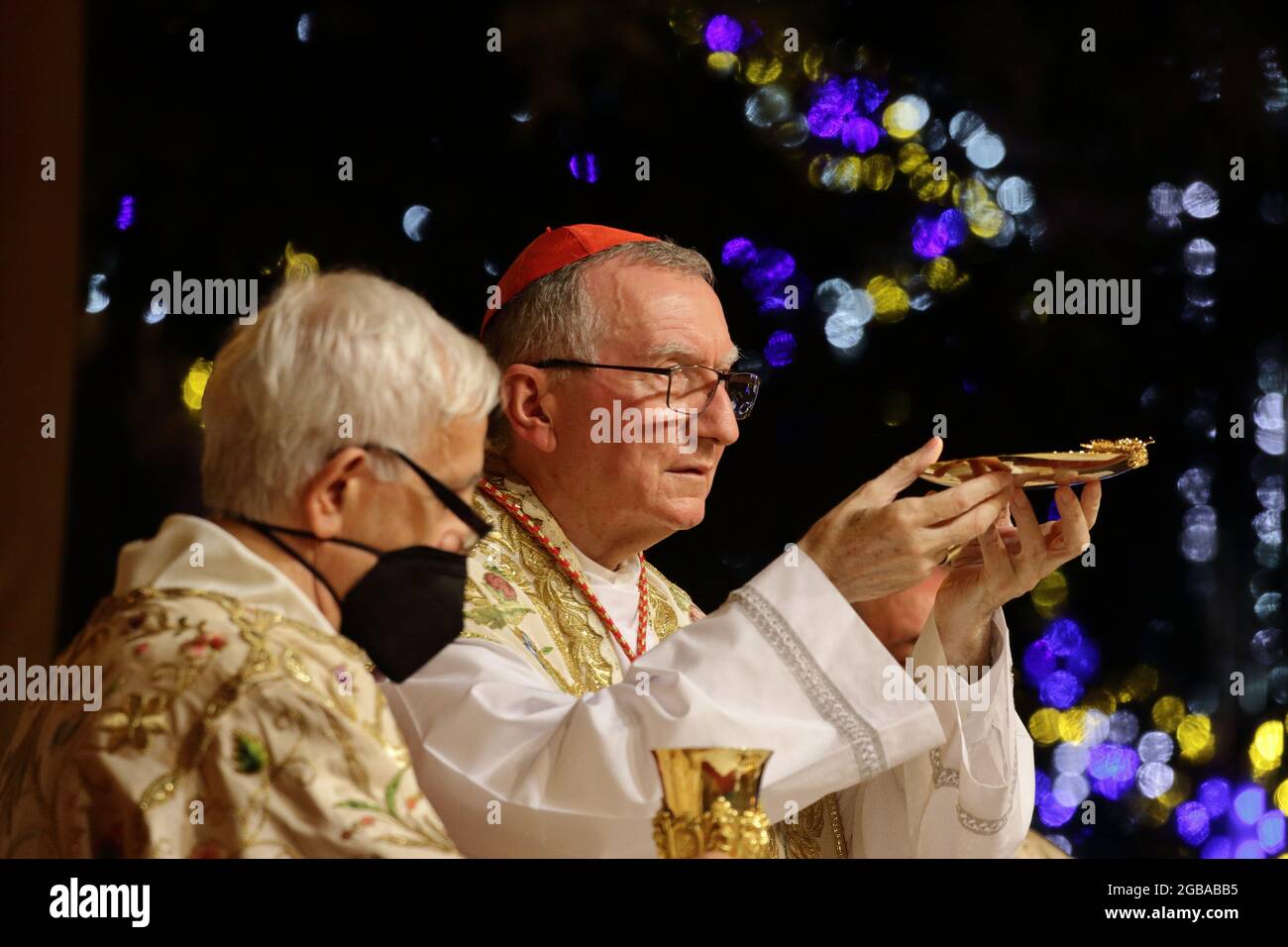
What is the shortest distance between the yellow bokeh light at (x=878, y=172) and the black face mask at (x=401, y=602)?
298cm

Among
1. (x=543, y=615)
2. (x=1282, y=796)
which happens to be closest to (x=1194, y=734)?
(x=1282, y=796)

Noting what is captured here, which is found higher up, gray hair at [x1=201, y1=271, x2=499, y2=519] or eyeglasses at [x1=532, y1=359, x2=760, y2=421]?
eyeglasses at [x1=532, y1=359, x2=760, y2=421]

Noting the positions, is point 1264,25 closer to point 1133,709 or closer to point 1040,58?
point 1040,58

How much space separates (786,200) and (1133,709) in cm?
192

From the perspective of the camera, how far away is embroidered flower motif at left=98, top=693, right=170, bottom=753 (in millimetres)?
1804

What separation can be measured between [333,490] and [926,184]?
10.5 feet

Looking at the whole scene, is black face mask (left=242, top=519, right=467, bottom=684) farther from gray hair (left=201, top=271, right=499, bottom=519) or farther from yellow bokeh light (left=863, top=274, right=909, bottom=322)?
yellow bokeh light (left=863, top=274, right=909, bottom=322)

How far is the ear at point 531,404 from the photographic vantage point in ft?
10.9

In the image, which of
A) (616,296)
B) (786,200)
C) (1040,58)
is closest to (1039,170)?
(1040,58)

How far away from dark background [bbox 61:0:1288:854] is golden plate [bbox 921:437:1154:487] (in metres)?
1.87

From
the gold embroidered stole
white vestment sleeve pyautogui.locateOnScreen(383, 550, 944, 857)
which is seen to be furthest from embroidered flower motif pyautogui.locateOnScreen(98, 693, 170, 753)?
the gold embroidered stole
